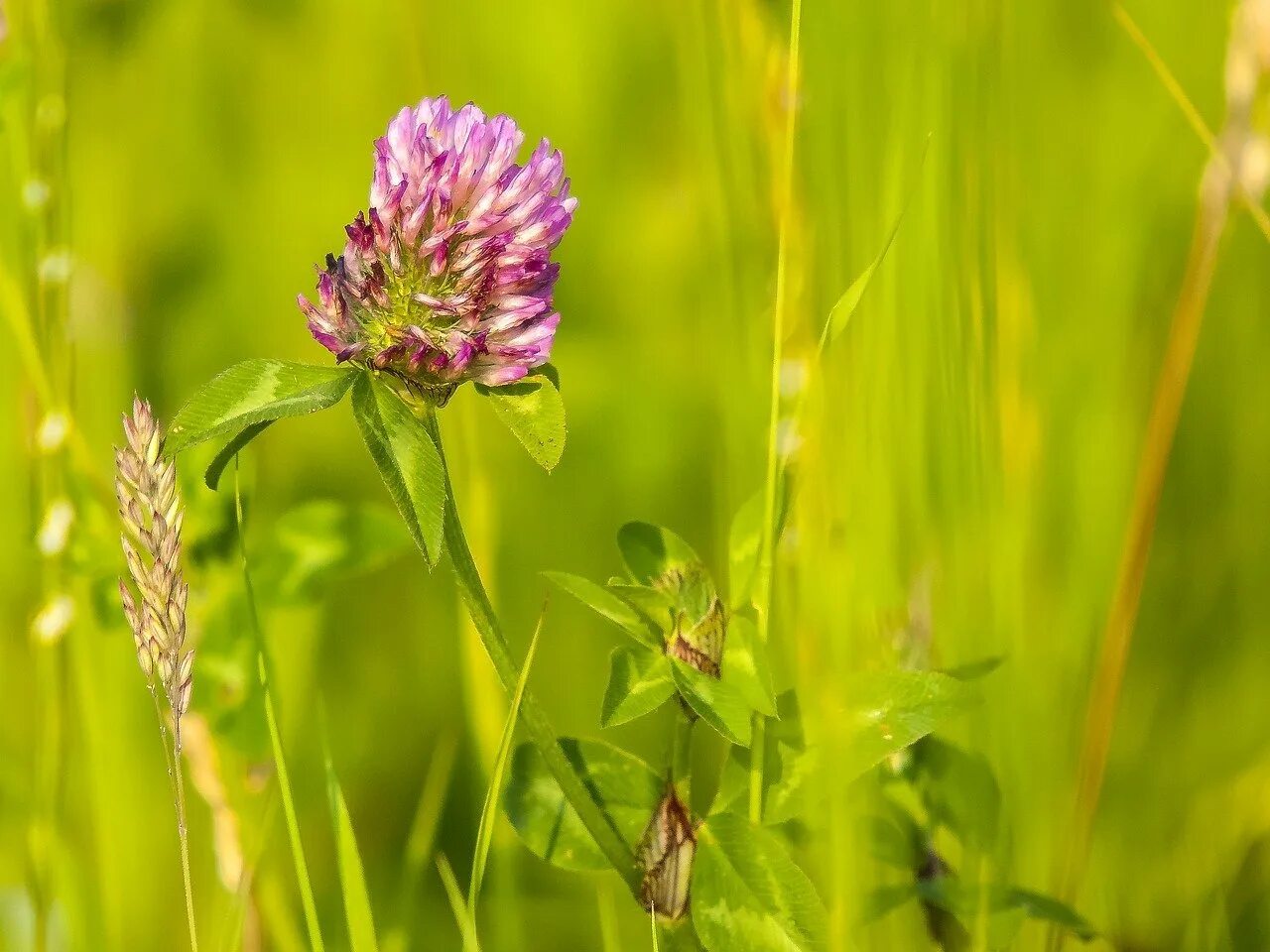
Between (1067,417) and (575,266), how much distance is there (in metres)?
0.60

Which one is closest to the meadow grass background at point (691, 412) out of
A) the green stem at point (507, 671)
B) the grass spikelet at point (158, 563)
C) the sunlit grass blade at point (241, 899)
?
the sunlit grass blade at point (241, 899)

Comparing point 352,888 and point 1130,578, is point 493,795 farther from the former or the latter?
point 1130,578

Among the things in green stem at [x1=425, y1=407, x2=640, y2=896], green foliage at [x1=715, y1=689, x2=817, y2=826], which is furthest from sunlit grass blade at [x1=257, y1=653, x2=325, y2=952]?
green foliage at [x1=715, y1=689, x2=817, y2=826]

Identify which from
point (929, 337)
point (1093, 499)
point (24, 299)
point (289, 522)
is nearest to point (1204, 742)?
point (1093, 499)

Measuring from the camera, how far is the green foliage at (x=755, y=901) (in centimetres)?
68

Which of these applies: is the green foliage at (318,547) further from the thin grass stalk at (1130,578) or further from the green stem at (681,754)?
the thin grass stalk at (1130,578)

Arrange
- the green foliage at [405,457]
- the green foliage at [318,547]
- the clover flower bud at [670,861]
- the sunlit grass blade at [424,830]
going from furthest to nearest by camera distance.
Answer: the green foliage at [318,547] < the sunlit grass blade at [424,830] < the clover flower bud at [670,861] < the green foliage at [405,457]

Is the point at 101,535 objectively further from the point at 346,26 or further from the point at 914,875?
the point at 346,26

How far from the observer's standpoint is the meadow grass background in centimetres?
78

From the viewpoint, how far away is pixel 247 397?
25.6 inches

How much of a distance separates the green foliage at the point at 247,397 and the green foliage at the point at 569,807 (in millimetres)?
252

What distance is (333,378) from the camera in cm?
66

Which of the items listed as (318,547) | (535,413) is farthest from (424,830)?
(535,413)

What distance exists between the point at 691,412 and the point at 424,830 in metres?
0.59
